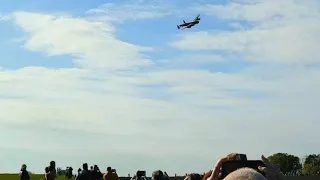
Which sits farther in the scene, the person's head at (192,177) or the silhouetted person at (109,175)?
the silhouetted person at (109,175)

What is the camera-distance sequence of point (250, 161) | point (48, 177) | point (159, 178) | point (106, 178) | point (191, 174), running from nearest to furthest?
point (250, 161), point (191, 174), point (159, 178), point (48, 177), point (106, 178)

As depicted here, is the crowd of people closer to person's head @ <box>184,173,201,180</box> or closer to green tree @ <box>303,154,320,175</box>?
person's head @ <box>184,173,201,180</box>

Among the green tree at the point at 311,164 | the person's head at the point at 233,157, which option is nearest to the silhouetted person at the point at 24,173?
the person's head at the point at 233,157

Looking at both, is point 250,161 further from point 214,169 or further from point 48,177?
point 48,177

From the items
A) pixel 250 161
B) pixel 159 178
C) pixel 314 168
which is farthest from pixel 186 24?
pixel 314 168

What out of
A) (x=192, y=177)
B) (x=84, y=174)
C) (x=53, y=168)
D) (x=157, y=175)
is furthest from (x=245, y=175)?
A: (x=84, y=174)

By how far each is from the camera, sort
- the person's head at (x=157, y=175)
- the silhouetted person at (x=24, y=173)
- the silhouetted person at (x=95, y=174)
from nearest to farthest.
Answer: the person's head at (x=157, y=175), the silhouetted person at (x=24, y=173), the silhouetted person at (x=95, y=174)

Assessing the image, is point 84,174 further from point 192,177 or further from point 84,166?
point 192,177

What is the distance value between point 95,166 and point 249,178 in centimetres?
2416

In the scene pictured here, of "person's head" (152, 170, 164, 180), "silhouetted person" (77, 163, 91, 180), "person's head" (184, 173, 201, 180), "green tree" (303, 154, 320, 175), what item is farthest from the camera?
"green tree" (303, 154, 320, 175)

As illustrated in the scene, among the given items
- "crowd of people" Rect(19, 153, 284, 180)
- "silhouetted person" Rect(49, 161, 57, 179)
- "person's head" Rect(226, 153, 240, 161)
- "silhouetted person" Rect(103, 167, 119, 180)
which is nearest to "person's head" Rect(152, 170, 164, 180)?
"crowd of people" Rect(19, 153, 284, 180)

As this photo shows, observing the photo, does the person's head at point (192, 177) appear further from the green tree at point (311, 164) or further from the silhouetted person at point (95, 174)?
the green tree at point (311, 164)

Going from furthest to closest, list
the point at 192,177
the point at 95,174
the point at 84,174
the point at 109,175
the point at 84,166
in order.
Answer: the point at 95,174
the point at 109,175
the point at 84,166
the point at 84,174
the point at 192,177

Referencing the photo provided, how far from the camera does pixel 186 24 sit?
57.8m
